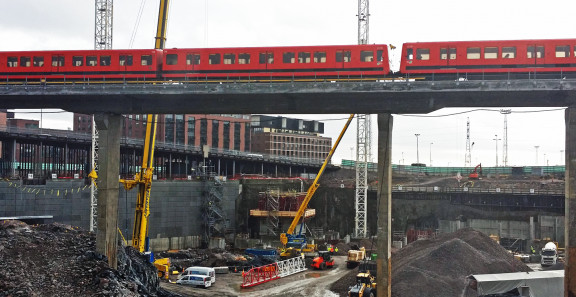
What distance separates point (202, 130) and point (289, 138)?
141 ft

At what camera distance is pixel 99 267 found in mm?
29016

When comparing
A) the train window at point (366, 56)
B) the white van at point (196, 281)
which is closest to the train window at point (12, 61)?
the white van at point (196, 281)

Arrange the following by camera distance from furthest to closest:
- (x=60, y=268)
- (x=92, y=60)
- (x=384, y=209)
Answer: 1. (x=92, y=60)
2. (x=384, y=209)
3. (x=60, y=268)

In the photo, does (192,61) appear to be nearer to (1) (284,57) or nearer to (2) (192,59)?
(2) (192,59)

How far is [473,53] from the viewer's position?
109 ft

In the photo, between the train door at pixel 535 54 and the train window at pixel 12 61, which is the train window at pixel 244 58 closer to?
Result: the train window at pixel 12 61

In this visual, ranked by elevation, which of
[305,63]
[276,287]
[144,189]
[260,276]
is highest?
[305,63]

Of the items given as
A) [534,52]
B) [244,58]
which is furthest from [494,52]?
[244,58]

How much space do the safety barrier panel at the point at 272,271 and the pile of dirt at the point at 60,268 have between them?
7.94m

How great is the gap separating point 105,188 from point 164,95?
23.3 ft

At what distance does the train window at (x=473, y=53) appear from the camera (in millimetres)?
33250

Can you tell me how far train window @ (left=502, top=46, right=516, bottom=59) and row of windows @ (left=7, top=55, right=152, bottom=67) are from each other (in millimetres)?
23373

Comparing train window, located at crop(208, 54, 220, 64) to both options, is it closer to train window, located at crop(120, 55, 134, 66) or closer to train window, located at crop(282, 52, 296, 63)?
train window, located at crop(282, 52, 296, 63)

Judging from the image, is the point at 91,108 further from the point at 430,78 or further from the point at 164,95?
the point at 430,78
